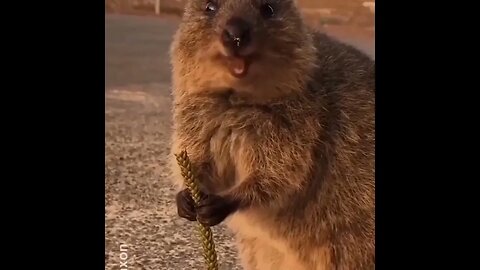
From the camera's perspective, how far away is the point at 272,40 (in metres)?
1.09

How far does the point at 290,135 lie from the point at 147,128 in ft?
1.50

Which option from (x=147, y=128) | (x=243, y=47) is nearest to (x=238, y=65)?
(x=243, y=47)

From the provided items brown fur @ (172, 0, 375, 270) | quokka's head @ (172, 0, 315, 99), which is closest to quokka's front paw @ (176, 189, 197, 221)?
brown fur @ (172, 0, 375, 270)

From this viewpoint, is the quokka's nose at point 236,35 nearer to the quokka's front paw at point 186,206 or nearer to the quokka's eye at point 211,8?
the quokka's eye at point 211,8

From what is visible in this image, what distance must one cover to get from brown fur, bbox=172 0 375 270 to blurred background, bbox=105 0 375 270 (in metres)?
0.05

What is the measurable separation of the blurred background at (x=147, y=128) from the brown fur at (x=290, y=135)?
5 centimetres

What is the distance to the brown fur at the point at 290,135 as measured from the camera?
1.12 m

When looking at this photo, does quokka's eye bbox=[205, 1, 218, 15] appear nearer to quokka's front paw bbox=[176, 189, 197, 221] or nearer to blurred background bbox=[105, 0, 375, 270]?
blurred background bbox=[105, 0, 375, 270]

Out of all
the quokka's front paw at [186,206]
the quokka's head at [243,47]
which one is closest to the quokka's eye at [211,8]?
the quokka's head at [243,47]

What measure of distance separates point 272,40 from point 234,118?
0.13 meters

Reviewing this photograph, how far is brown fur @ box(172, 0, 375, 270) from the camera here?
3.68ft

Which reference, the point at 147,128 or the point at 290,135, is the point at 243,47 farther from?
the point at 147,128

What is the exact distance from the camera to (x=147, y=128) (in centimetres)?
153
